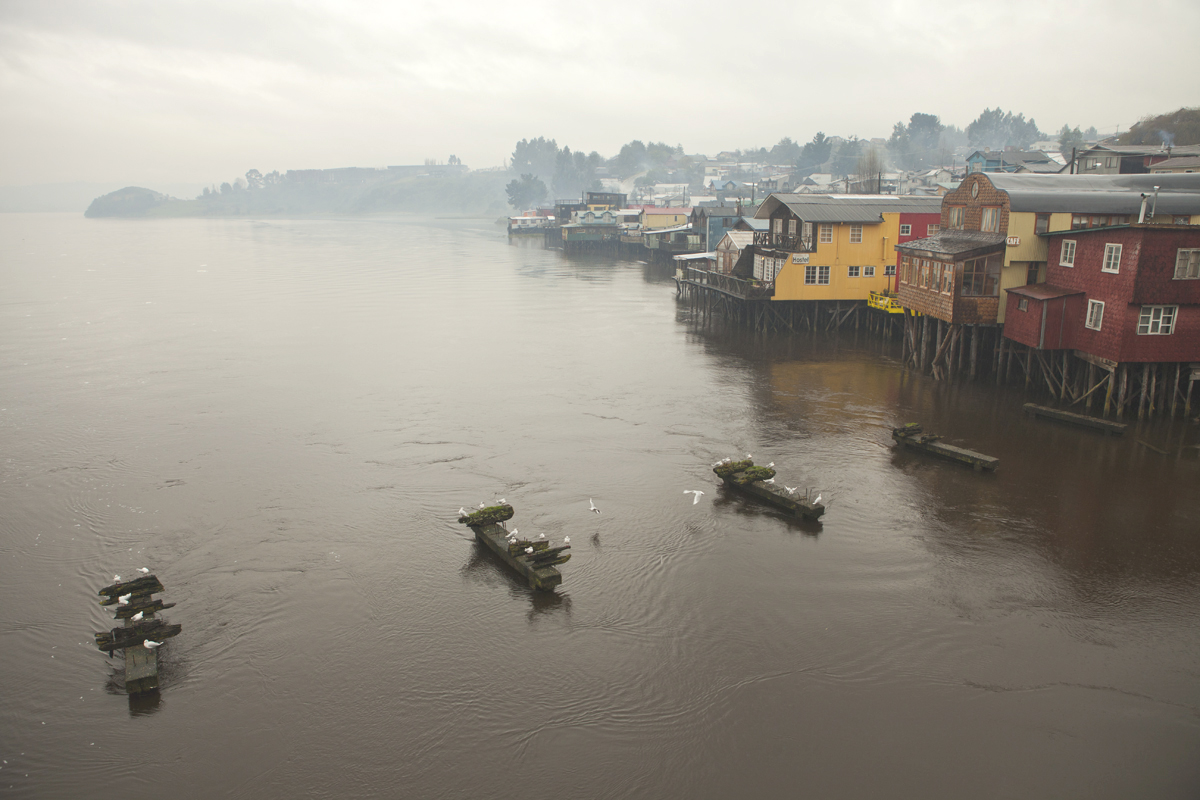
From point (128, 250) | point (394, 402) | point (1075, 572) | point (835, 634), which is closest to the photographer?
point (835, 634)

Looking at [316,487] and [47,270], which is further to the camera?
[47,270]

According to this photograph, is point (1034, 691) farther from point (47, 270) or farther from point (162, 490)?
point (47, 270)

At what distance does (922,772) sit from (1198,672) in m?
6.81

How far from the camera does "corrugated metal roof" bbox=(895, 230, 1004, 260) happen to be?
34125 mm

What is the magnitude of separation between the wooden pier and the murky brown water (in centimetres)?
51

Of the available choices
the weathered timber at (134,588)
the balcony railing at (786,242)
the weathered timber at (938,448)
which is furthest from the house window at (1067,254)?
the weathered timber at (134,588)

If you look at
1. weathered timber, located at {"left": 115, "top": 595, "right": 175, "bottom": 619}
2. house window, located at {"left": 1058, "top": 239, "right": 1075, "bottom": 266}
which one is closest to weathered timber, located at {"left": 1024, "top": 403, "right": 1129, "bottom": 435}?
house window, located at {"left": 1058, "top": 239, "right": 1075, "bottom": 266}

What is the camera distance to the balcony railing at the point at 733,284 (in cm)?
4928

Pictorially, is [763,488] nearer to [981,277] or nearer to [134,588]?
[134,588]

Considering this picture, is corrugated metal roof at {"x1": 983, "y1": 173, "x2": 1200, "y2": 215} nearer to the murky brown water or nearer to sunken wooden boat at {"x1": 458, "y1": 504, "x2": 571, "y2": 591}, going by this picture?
the murky brown water

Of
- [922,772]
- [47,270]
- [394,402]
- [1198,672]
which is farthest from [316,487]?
[47,270]

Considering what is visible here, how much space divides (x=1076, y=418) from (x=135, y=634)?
29828 mm

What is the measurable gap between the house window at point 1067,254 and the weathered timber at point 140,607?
108 ft

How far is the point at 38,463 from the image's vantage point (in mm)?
28141
